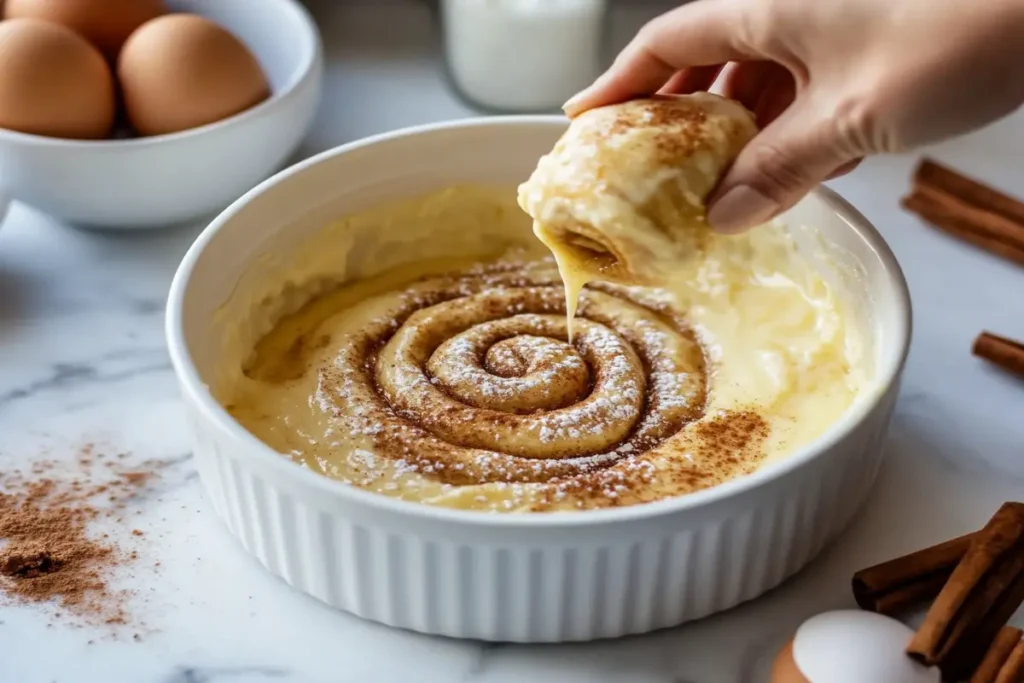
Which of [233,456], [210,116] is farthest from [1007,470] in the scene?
[210,116]

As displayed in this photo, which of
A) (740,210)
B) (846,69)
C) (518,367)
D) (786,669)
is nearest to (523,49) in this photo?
(518,367)

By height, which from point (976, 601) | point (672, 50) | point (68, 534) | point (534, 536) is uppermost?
point (672, 50)

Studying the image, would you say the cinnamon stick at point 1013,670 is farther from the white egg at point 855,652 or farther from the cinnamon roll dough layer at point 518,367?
the cinnamon roll dough layer at point 518,367

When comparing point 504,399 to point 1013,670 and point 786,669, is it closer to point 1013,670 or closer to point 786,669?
point 786,669

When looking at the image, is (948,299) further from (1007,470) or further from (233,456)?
(233,456)

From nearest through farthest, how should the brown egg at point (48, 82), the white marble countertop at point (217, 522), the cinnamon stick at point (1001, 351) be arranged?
the white marble countertop at point (217, 522), the cinnamon stick at point (1001, 351), the brown egg at point (48, 82)

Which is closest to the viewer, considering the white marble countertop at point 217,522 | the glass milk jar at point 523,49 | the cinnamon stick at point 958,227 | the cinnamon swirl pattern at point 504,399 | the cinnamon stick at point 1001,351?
the white marble countertop at point 217,522

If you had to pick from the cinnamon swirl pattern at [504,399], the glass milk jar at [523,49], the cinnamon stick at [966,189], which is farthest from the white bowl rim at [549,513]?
the glass milk jar at [523,49]
